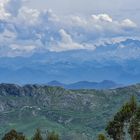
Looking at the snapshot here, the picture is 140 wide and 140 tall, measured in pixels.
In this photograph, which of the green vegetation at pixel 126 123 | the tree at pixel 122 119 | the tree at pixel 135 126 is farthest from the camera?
the tree at pixel 122 119

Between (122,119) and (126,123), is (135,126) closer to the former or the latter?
(126,123)

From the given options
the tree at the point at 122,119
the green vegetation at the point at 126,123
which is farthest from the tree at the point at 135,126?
the tree at the point at 122,119

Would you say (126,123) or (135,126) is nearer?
(135,126)

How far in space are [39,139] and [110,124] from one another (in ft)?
107

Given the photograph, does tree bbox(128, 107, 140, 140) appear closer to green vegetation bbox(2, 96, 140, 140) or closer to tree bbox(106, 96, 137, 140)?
green vegetation bbox(2, 96, 140, 140)

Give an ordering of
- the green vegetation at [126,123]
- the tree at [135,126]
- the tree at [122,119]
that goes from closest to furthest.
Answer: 1. the tree at [135,126]
2. the green vegetation at [126,123]
3. the tree at [122,119]

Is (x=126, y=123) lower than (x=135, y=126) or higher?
higher

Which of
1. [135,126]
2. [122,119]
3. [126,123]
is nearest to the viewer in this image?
[135,126]

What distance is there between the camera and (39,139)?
13662cm

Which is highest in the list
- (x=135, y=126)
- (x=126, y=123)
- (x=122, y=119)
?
(x=122, y=119)

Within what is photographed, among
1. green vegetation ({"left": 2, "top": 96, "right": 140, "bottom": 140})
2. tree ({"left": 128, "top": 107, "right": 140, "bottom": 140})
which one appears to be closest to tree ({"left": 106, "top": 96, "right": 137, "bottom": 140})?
green vegetation ({"left": 2, "top": 96, "right": 140, "bottom": 140})

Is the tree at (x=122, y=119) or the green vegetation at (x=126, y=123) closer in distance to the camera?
the green vegetation at (x=126, y=123)

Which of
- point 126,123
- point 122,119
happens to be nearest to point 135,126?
point 126,123

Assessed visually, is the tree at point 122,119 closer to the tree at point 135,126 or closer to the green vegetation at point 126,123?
the green vegetation at point 126,123
